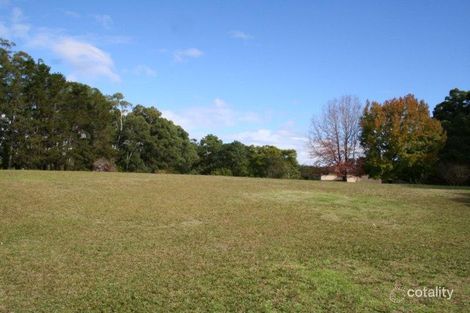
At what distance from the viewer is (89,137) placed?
130 feet

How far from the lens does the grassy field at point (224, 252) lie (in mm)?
4949

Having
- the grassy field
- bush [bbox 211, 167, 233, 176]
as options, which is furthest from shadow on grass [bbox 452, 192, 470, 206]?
Result: bush [bbox 211, 167, 233, 176]

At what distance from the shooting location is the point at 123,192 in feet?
48.4

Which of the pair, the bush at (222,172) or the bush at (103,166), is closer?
the bush at (103,166)

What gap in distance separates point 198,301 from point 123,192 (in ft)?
34.7

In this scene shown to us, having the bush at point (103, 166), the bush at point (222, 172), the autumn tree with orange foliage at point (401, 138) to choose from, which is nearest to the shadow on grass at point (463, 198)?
the autumn tree with orange foliage at point (401, 138)

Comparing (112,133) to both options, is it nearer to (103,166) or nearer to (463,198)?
(103,166)

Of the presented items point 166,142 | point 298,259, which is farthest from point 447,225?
point 166,142

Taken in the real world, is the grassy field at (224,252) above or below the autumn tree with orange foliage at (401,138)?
below

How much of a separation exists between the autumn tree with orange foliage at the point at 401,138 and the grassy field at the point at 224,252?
53.5 ft

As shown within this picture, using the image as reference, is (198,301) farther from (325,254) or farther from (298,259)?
(325,254)

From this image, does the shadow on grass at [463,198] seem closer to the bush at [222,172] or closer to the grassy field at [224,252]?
the grassy field at [224,252]

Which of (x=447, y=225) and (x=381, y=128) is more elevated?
(x=381, y=128)

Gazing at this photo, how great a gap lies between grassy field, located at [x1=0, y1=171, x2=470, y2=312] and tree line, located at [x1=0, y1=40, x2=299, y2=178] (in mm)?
21032
